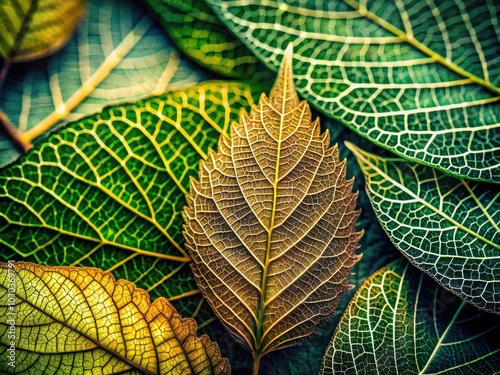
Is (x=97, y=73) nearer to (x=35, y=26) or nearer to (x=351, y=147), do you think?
(x=35, y=26)

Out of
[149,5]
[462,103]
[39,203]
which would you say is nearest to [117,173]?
[39,203]

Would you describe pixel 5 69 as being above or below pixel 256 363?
above

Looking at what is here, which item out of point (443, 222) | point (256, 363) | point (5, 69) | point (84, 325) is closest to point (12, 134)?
point (5, 69)

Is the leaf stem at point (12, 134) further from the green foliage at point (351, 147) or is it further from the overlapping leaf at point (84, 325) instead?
the overlapping leaf at point (84, 325)

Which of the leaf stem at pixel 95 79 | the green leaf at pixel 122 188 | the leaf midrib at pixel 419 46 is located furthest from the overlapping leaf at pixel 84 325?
the leaf midrib at pixel 419 46

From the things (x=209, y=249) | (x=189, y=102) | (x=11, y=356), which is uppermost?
(x=189, y=102)

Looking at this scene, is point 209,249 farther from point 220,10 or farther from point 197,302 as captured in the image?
point 220,10
